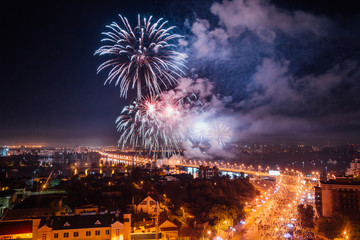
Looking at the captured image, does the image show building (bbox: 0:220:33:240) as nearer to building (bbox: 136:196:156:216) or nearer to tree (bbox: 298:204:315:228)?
building (bbox: 136:196:156:216)

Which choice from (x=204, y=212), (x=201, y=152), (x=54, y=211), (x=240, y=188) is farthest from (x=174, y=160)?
(x=54, y=211)

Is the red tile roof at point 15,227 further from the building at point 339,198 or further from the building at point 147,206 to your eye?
the building at point 339,198

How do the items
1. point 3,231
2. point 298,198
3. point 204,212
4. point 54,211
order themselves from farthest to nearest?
point 298,198, point 204,212, point 54,211, point 3,231

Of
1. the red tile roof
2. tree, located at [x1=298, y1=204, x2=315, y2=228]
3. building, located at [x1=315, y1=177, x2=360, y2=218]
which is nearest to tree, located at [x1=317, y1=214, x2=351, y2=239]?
tree, located at [x1=298, y1=204, x2=315, y2=228]

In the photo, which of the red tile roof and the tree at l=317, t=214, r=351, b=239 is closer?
the red tile roof

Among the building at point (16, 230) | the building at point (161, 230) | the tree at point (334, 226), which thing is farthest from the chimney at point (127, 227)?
the tree at point (334, 226)

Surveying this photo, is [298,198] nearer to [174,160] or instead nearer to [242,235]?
[242,235]

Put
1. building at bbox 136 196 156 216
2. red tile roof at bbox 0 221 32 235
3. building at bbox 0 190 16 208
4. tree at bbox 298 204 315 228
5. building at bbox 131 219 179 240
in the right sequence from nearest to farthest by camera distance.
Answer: red tile roof at bbox 0 221 32 235 → building at bbox 131 219 179 240 → building at bbox 136 196 156 216 → building at bbox 0 190 16 208 → tree at bbox 298 204 315 228
